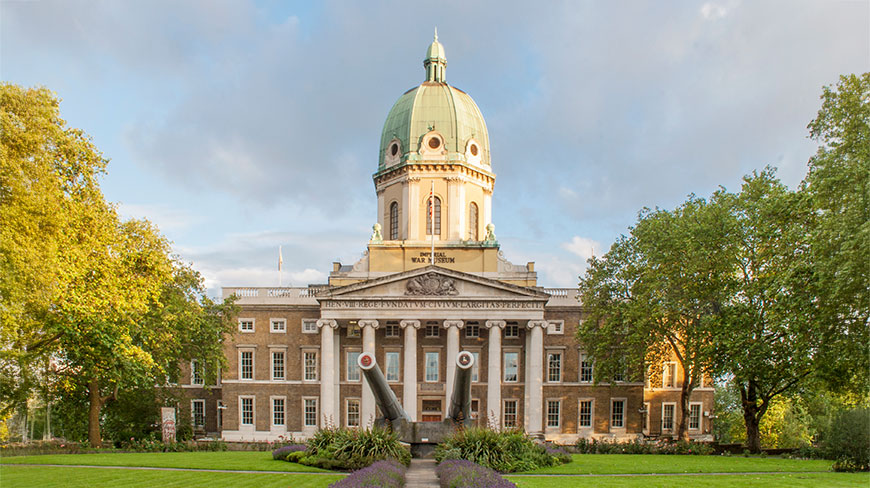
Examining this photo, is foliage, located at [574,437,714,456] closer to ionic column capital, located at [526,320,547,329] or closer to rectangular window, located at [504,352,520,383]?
ionic column capital, located at [526,320,547,329]

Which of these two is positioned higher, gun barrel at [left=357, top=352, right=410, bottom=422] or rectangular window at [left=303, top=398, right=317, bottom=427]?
gun barrel at [left=357, top=352, right=410, bottom=422]

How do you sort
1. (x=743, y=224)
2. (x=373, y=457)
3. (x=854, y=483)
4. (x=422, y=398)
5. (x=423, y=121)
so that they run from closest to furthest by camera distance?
(x=854, y=483) < (x=373, y=457) < (x=743, y=224) < (x=422, y=398) < (x=423, y=121)

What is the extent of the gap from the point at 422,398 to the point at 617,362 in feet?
47.9

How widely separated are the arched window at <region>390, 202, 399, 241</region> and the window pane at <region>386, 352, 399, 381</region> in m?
10.0

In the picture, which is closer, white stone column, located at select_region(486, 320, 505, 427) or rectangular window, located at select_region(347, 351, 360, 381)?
white stone column, located at select_region(486, 320, 505, 427)

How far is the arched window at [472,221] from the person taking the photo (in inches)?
2178

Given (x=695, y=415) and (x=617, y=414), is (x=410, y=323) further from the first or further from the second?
(x=695, y=415)

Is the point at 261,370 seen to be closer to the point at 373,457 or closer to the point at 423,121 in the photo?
the point at 423,121

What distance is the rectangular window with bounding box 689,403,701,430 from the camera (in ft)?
169

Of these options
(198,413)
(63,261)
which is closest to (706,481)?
(63,261)

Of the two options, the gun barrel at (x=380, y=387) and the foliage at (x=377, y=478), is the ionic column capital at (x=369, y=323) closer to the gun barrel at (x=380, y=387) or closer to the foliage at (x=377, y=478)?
the gun barrel at (x=380, y=387)

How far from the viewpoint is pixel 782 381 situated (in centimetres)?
3512

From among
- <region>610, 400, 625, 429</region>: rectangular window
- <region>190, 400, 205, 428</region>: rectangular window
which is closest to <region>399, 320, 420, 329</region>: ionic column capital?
<region>610, 400, 625, 429</region>: rectangular window

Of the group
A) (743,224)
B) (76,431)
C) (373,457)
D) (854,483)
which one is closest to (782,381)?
(743,224)
